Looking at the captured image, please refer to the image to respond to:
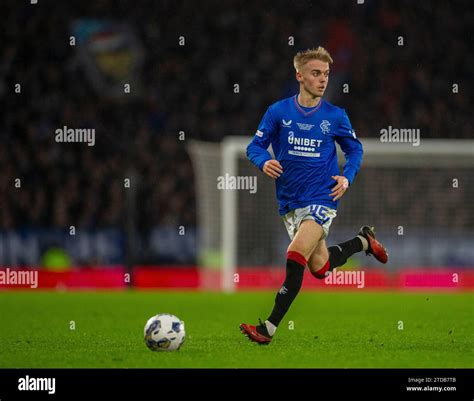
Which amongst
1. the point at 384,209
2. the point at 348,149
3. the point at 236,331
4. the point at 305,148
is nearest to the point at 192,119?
the point at 384,209

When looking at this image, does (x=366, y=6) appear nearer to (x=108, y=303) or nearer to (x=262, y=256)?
(x=262, y=256)

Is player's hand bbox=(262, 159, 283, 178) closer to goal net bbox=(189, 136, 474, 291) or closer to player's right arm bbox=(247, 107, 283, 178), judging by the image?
player's right arm bbox=(247, 107, 283, 178)

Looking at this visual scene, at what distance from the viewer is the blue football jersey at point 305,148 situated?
870cm

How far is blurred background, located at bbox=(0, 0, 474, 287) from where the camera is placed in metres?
19.8

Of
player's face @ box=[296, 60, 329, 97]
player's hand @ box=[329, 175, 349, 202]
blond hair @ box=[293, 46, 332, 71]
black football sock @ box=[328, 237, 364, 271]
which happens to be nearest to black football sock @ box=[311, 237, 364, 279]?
black football sock @ box=[328, 237, 364, 271]

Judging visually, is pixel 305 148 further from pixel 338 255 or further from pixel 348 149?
pixel 338 255

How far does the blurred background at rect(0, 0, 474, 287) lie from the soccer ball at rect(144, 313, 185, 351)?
31.9ft

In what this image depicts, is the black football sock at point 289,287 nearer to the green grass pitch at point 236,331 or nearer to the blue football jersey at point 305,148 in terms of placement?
the green grass pitch at point 236,331

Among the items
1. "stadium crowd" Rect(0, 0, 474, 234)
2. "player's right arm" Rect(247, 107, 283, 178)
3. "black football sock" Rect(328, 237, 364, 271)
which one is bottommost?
"black football sock" Rect(328, 237, 364, 271)

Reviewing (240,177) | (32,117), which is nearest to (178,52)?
(32,117)

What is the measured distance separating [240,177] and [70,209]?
4588 millimetres

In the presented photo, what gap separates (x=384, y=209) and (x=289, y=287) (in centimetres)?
1139

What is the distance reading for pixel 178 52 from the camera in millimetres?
26422
